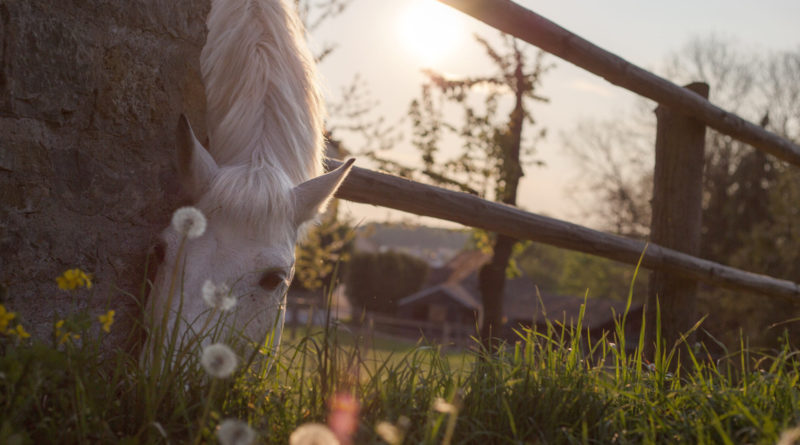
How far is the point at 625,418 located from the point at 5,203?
165 centimetres

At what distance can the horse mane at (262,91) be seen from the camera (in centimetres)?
253

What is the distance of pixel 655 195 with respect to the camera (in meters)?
4.09

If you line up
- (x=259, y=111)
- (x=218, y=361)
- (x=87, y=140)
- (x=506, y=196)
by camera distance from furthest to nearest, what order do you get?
(x=506, y=196) → (x=259, y=111) → (x=87, y=140) → (x=218, y=361)

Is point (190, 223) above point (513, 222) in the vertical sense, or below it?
below

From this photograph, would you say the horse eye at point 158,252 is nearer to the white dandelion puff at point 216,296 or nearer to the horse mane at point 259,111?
the horse mane at point 259,111

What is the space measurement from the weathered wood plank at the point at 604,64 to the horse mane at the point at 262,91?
0.75 meters

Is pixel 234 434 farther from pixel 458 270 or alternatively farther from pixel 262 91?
pixel 458 270

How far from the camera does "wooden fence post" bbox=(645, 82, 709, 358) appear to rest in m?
3.93

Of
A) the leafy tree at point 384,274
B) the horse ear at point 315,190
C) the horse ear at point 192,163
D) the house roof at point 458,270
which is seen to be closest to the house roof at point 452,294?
the leafy tree at point 384,274

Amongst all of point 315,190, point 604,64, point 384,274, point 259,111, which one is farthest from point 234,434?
point 384,274

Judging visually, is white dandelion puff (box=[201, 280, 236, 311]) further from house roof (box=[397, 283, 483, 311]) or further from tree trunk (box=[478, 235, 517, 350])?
house roof (box=[397, 283, 483, 311])

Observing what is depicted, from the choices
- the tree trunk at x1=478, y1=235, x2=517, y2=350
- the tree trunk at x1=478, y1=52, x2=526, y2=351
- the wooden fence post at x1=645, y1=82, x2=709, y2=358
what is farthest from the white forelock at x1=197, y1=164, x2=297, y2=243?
the tree trunk at x1=478, y1=52, x2=526, y2=351

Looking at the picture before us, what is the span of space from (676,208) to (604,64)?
3.67ft

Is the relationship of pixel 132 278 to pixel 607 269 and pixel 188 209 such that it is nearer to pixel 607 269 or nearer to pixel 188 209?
pixel 188 209
